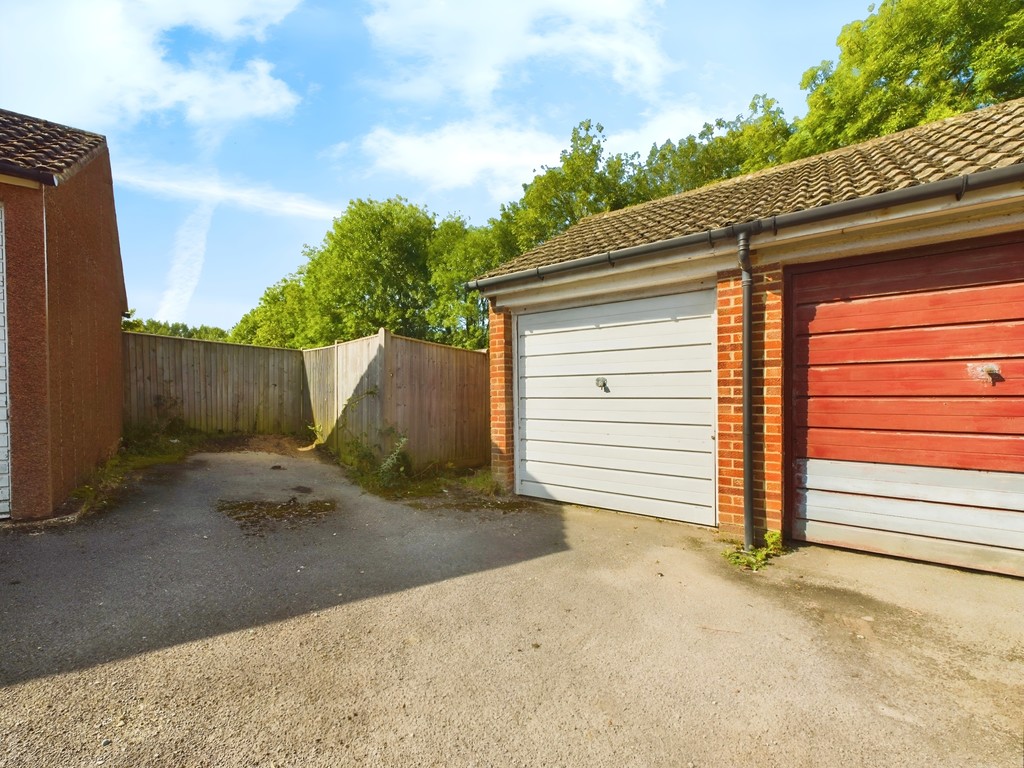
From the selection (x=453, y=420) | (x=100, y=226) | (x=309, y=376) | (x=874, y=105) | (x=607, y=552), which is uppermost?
(x=874, y=105)

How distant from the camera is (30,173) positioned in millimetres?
4145

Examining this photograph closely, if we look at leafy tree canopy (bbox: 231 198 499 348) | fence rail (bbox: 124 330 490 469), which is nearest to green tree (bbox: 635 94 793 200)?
leafy tree canopy (bbox: 231 198 499 348)

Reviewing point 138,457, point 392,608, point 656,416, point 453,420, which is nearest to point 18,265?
point 138,457

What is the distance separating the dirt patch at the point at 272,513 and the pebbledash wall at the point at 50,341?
5.03 ft

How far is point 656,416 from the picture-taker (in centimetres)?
490

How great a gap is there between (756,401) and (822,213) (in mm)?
1624

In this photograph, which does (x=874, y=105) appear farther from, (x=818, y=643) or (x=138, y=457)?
(x=138, y=457)

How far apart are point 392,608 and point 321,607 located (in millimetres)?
460

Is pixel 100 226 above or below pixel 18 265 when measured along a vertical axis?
above

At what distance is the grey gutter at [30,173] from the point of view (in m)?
4.02

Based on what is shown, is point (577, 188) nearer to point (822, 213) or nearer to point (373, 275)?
point (373, 275)

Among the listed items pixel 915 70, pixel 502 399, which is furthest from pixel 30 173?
pixel 915 70

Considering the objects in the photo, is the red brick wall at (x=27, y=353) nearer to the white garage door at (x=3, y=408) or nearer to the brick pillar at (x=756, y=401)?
the white garage door at (x=3, y=408)

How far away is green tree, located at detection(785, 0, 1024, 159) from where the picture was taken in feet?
37.6
